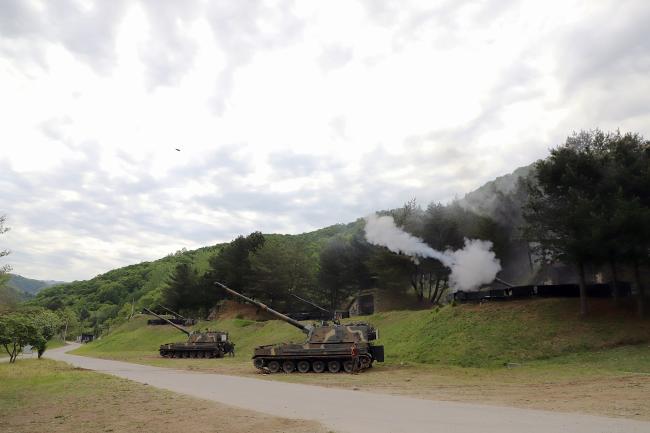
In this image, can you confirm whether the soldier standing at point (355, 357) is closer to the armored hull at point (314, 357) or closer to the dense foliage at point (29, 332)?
the armored hull at point (314, 357)

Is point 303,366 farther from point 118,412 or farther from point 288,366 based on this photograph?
point 118,412

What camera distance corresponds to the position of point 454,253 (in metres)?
42.2

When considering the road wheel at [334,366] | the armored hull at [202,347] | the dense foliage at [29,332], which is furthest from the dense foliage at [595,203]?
the dense foliage at [29,332]

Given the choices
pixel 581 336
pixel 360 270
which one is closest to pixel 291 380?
pixel 581 336

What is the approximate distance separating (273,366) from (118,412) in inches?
546

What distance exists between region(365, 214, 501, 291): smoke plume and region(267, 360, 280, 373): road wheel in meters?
19.2

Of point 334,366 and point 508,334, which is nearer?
point 334,366

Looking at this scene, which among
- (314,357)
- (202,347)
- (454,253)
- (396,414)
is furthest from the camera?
(454,253)

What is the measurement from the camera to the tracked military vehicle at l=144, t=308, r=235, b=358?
4141cm

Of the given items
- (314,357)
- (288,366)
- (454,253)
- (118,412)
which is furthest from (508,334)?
(118,412)

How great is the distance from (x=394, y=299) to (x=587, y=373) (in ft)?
103

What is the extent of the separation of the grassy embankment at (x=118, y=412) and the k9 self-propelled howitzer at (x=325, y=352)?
8.47 m

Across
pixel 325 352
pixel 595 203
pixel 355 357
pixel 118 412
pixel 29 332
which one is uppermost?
pixel 595 203

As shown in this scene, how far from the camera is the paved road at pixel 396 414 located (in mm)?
9289
